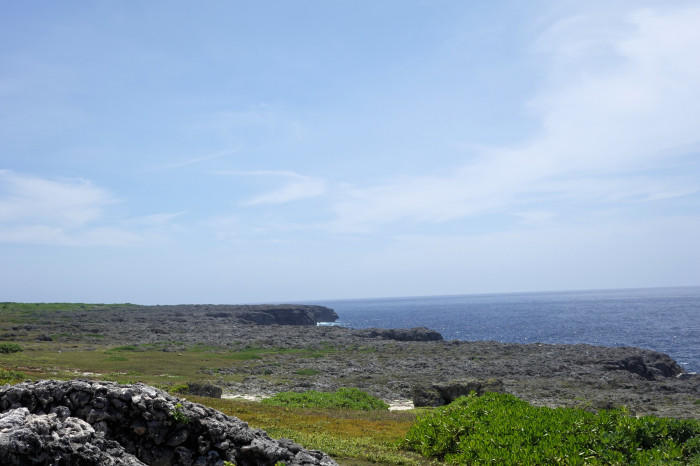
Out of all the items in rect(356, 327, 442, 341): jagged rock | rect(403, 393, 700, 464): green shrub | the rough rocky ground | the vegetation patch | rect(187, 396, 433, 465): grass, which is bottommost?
rect(356, 327, 442, 341): jagged rock

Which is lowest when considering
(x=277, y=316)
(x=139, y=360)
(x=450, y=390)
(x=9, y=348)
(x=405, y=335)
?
(x=277, y=316)

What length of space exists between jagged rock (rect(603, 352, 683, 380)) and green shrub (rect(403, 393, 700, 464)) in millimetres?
57786

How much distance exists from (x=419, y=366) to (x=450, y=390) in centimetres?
3309

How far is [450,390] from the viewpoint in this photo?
130 ft

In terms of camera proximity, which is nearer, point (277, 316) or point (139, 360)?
point (139, 360)

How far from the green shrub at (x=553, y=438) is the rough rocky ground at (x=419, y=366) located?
13719mm

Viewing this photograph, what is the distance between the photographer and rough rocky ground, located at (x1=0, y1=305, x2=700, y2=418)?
53.6 m

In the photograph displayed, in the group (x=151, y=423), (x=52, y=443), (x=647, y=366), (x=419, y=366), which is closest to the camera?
(x=52, y=443)

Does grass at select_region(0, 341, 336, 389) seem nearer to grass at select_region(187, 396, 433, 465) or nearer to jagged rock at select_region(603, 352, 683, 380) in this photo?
grass at select_region(187, 396, 433, 465)

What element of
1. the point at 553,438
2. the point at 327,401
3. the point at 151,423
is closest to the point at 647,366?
the point at 327,401

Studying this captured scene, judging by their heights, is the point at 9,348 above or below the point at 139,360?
above

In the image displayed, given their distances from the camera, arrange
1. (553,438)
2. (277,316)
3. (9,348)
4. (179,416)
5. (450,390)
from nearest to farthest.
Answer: (179,416), (553,438), (450,390), (9,348), (277,316)

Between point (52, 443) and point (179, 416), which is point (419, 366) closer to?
point (179, 416)

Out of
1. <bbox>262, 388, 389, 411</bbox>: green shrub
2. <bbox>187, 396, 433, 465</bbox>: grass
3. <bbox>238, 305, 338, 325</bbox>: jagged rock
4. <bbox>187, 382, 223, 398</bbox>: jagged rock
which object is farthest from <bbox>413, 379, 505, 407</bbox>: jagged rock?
<bbox>238, 305, 338, 325</bbox>: jagged rock
